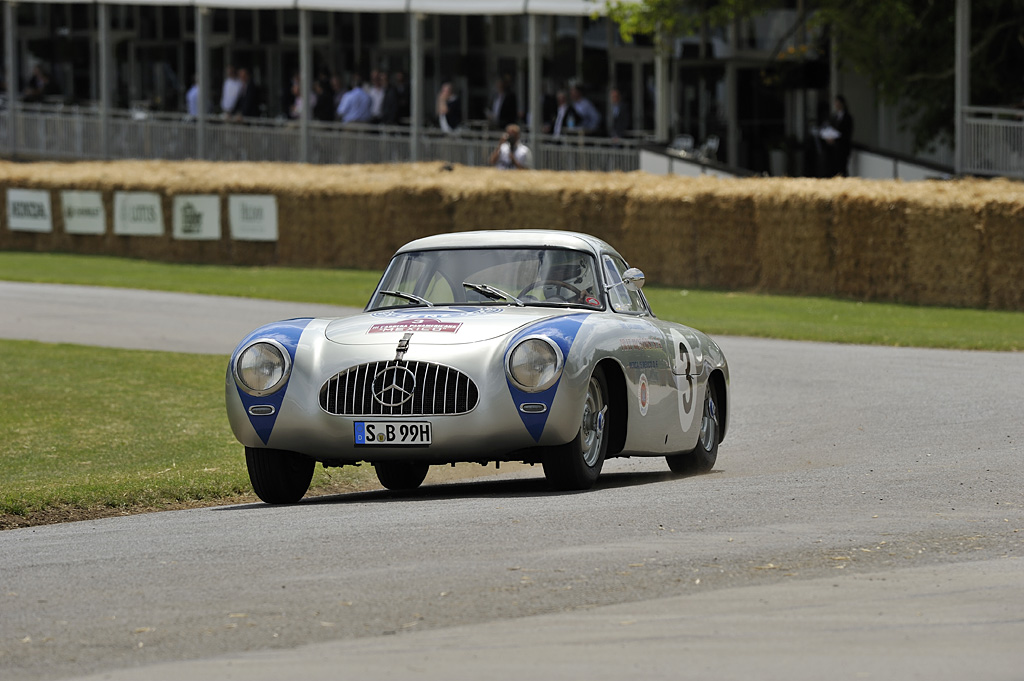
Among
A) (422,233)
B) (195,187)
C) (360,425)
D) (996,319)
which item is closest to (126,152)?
(195,187)

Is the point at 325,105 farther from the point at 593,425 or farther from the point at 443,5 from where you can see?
the point at 593,425

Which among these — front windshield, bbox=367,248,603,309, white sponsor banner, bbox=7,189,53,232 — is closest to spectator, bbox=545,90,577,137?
white sponsor banner, bbox=7,189,53,232

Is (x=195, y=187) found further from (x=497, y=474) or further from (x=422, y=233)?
(x=497, y=474)

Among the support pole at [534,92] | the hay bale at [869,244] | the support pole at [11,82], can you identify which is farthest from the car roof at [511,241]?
the support pole at [11,82]

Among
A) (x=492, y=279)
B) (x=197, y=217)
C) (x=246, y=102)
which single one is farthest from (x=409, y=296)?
(x=246, y=102)

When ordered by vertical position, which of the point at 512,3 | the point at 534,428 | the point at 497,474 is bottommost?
the point at 497,474

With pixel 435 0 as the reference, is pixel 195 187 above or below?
below

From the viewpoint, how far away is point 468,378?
854 centimetres

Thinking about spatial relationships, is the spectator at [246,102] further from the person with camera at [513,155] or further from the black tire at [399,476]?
the black tire at [399,476]

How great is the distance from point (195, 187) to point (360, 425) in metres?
23.7

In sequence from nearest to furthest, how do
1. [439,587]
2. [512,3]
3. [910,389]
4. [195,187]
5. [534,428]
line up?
[439,587]
[534,428]
[910,389]
[195,187]
[512,3]

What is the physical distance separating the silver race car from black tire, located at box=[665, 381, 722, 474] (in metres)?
0.54

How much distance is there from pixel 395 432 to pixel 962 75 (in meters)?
23.2

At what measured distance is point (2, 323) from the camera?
20734 millimetres
